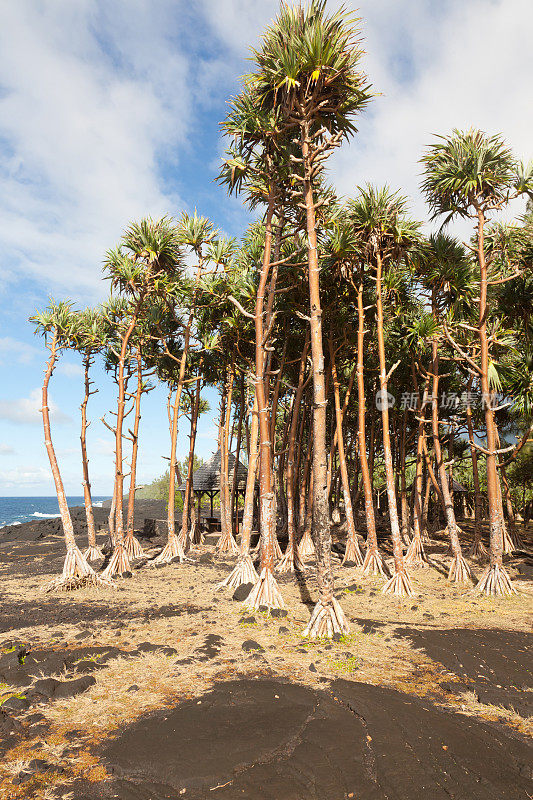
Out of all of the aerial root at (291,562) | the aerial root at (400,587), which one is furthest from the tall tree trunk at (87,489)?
the aerial root at (400,587)

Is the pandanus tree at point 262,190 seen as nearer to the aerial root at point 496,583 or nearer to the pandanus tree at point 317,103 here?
the pandanus tree at point 317,103

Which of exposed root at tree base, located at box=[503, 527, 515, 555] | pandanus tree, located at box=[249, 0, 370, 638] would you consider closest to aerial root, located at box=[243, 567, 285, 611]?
pandanus tree, located at box=[249, 0, 370, 638]

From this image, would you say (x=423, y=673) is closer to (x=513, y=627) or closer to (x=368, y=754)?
(x=368, y=754)

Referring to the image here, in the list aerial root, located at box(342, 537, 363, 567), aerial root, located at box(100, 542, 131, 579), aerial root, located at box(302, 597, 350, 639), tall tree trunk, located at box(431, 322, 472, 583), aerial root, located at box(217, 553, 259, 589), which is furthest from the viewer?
aerial root, located at box(342, 537, 363, 567)

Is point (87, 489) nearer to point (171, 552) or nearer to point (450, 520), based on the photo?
point (171, 552)

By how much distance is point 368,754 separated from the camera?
13.0 feet

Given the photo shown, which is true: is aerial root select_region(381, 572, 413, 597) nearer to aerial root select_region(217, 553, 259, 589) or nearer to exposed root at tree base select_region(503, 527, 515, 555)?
aerial root select_region(217, 553, 259, 589)

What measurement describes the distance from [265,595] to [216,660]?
2.61 meters

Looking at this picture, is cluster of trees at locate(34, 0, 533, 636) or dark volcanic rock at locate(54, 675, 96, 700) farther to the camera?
cluster of trees at locate(34, 0, 533, 636)

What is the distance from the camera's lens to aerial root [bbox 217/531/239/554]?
58.3 feet

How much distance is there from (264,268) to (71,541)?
8.78 m

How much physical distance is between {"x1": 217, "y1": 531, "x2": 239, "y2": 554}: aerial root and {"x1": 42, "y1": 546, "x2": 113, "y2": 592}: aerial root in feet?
21.5

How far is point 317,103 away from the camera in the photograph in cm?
880

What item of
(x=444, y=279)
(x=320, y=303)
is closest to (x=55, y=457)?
(x=320, y=303)
